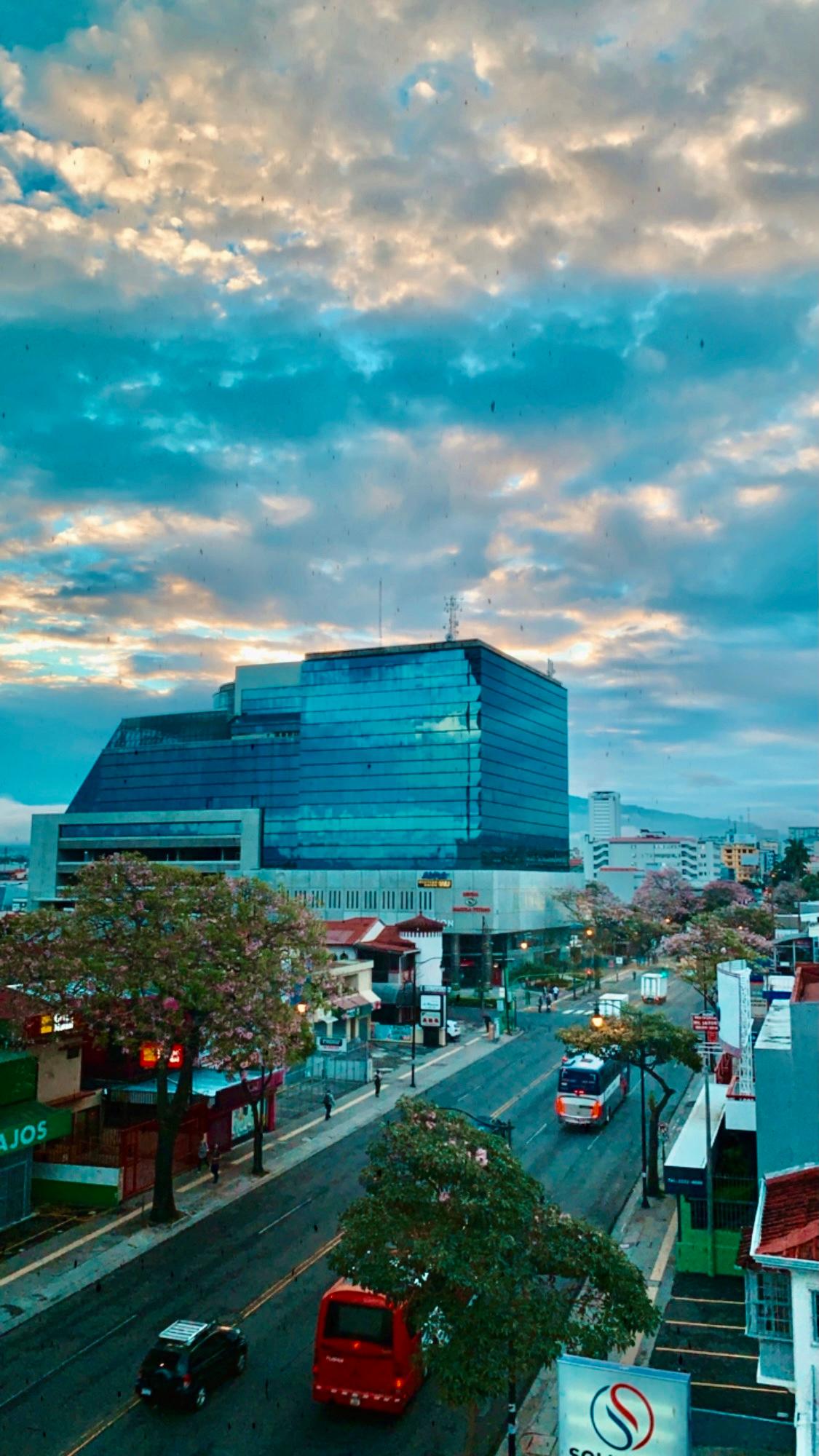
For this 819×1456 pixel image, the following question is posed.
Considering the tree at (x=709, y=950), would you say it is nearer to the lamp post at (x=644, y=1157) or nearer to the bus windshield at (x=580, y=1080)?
the bus windshield at (x=580, y=1080)

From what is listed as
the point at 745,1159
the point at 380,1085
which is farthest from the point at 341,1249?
Answer: the point at 380,1085

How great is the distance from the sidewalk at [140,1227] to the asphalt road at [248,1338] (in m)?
0.57

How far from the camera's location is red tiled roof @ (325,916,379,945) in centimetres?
7212

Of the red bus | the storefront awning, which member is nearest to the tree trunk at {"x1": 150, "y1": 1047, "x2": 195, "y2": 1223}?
the storefront awning

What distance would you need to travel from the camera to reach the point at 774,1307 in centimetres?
1371

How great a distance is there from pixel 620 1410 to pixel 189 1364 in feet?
34.8

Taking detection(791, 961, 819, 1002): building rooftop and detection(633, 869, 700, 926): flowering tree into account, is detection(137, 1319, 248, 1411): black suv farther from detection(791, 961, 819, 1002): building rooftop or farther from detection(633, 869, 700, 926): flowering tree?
detection(633, 869, 700, 926): flowering tree

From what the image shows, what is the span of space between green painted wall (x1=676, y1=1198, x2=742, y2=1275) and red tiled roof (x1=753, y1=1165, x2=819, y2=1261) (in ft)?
39.0

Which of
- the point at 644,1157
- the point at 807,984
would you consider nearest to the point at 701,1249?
the point at 644,1157

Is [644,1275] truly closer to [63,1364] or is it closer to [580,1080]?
[63,1364]

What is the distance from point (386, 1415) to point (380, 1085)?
31.9 meters

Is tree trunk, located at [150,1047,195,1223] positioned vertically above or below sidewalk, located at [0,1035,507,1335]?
above

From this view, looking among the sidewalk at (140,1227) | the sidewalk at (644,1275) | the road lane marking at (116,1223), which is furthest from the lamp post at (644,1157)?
the road lane marking at (116,1223)

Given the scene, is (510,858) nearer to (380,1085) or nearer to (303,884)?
(303,884)
